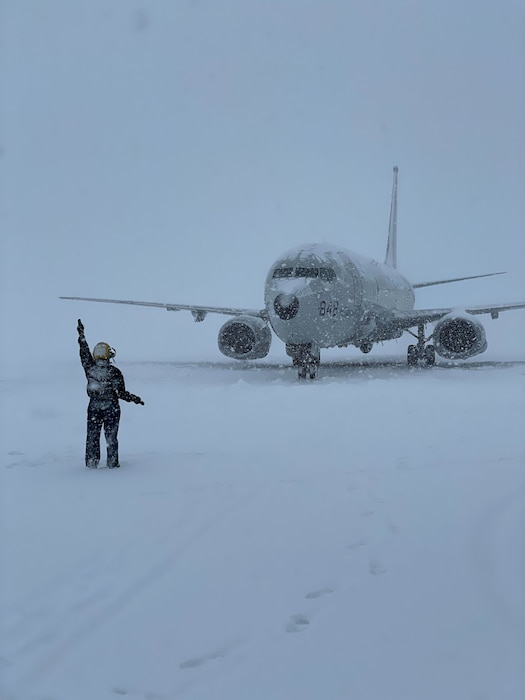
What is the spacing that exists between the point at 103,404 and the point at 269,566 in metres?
3.55

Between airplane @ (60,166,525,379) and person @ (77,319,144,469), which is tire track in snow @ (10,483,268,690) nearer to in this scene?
person @ (77,319,144,469)

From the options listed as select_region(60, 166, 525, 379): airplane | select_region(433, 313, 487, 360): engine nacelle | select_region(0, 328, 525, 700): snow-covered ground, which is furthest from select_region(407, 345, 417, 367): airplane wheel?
select_region(0, 328, 525, 700): snow-covered ground

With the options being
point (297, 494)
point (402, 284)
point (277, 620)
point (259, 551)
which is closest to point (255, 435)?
point (297, 494)

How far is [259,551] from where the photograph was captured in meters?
4.67

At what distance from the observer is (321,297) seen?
16.6 m

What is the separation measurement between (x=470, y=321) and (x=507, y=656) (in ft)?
54.6

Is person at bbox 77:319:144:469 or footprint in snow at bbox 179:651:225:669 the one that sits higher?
person at bbox 77:319:144:469

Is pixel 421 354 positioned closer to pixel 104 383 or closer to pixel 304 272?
pixel 304 272

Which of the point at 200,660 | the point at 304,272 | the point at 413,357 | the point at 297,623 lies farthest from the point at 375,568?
the point at 413,357

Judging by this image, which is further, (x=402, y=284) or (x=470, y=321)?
(x=402, y=284)

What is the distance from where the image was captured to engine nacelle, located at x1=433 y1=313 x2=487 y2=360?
18.9 metres

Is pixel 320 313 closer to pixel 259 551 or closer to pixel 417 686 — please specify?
pixel 259 551

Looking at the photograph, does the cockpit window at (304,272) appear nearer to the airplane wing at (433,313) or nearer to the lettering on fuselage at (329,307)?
the lettering on fuselage at (329,307)

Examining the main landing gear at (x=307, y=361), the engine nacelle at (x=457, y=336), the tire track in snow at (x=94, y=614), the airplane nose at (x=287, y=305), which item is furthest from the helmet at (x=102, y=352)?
the engine nacelle at (x=457, y=336)
